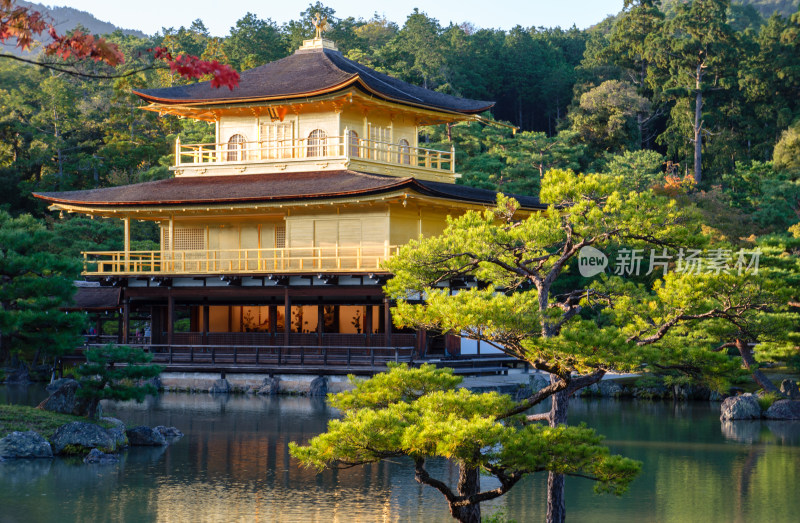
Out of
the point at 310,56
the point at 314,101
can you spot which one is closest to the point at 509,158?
the point at 310,56

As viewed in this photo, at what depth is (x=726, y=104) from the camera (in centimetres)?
5556

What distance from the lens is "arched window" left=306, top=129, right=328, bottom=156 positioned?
3355 cm

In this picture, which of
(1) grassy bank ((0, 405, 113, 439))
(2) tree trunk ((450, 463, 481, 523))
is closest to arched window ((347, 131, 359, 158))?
(1) grassy bank ((0, 405, 113, 439))

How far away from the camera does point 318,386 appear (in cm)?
2880

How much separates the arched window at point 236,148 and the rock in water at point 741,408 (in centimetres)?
1884

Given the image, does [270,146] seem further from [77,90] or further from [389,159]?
[77,90]

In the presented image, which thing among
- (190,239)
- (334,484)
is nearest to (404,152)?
(190,239)

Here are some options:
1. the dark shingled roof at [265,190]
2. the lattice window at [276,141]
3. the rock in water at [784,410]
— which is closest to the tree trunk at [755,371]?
the rock in water at [784,410]

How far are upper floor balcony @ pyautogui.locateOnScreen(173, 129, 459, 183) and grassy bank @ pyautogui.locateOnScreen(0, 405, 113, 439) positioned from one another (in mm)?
15085

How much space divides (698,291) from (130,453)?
40.2ft

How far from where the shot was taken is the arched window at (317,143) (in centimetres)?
3355

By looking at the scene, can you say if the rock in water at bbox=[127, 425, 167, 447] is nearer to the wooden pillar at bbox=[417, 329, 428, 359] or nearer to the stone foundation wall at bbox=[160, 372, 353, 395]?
the stone foundation wall at bbox=[160, 372, 353, 395]

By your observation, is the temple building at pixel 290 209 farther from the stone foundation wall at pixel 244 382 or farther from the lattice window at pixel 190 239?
the stone foundation wall at pixel 244 382

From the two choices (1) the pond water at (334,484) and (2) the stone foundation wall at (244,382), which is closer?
(1) the pond water at (334,484)
